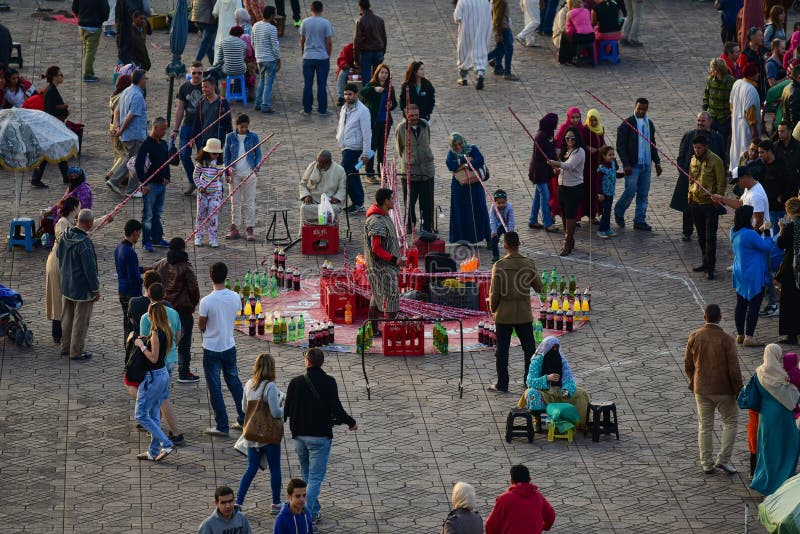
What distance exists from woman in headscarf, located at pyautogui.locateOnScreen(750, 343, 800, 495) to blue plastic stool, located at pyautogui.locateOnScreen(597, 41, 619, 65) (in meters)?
14.9

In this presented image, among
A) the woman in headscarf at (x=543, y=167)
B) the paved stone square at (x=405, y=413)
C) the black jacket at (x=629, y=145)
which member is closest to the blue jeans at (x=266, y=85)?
the paved stone square at (x=405, y=413)

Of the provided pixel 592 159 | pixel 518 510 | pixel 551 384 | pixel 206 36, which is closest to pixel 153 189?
pixel 592 159

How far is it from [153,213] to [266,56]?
5.75m

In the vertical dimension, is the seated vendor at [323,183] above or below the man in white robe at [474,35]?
below

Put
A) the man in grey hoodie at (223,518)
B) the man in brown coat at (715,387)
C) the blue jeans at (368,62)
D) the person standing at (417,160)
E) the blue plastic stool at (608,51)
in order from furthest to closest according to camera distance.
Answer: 1. the blue plastic stool at (608,51)
2. the blue jeans at (368,62)
3. the person standing at (417,160)
4. the man in brown coat at (715,387)
5. the man in grey hoodie at (223,518)

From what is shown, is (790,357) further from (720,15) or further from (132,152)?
(720,15)

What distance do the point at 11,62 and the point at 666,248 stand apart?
11976mm

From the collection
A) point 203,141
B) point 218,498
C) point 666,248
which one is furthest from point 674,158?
point 218,498

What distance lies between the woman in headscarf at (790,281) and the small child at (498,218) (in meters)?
3.54

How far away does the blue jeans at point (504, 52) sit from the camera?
27219 mm

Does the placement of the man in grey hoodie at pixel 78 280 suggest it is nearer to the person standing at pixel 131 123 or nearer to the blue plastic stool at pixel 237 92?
the person standing at pixel 131 123

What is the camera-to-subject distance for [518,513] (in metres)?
12.1

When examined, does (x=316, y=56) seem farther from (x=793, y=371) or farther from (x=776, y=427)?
(x=776, y=427)

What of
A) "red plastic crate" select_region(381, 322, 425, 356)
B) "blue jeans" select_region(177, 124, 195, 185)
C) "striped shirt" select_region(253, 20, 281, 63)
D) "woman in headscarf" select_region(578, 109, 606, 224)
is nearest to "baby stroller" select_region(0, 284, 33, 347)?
"red plastic crate" select_region(381, 322, 425, 356)
